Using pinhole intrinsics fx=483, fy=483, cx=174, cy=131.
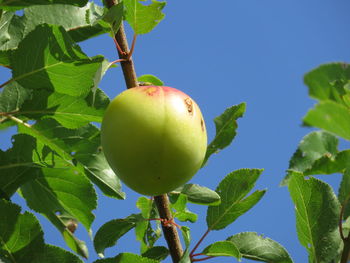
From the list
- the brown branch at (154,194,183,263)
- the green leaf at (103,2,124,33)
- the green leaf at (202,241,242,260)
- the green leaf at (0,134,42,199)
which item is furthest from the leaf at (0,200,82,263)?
the green leaf at (103,2,124,33)

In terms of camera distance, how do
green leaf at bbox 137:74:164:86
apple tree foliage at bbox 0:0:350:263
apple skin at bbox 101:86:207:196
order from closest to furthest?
apple skin at bbox 101:86:207:196 < apple tree foliage at bbox 0:0:350:263 < green leaf at bbox 137:74:164:86

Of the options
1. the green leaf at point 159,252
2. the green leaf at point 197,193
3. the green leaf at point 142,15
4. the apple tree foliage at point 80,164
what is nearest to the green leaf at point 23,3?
the apple tree foliage at point 80,164

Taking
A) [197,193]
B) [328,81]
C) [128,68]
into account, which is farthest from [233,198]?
[328,81]

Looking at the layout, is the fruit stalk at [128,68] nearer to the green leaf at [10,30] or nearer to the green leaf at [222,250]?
the green leaf at [10,30]

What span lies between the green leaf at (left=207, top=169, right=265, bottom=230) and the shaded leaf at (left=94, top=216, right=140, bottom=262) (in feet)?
0.73

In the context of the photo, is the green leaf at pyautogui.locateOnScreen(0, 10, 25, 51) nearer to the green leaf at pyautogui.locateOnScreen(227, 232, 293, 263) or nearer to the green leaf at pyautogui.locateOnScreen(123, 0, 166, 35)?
the green leaf at pyautogui.locateOnScreen(123, 0, 166, 35)

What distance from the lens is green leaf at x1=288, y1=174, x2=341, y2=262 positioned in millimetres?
1123

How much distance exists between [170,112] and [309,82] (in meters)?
0.40

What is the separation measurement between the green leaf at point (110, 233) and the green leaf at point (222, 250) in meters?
0.20

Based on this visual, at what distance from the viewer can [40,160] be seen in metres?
1.17

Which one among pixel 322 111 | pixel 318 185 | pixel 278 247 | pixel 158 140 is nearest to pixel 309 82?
pixel 322 111

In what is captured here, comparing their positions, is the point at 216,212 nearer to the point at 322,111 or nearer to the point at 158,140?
the point at 158,140

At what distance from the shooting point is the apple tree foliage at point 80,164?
105cm

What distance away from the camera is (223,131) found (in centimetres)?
127
